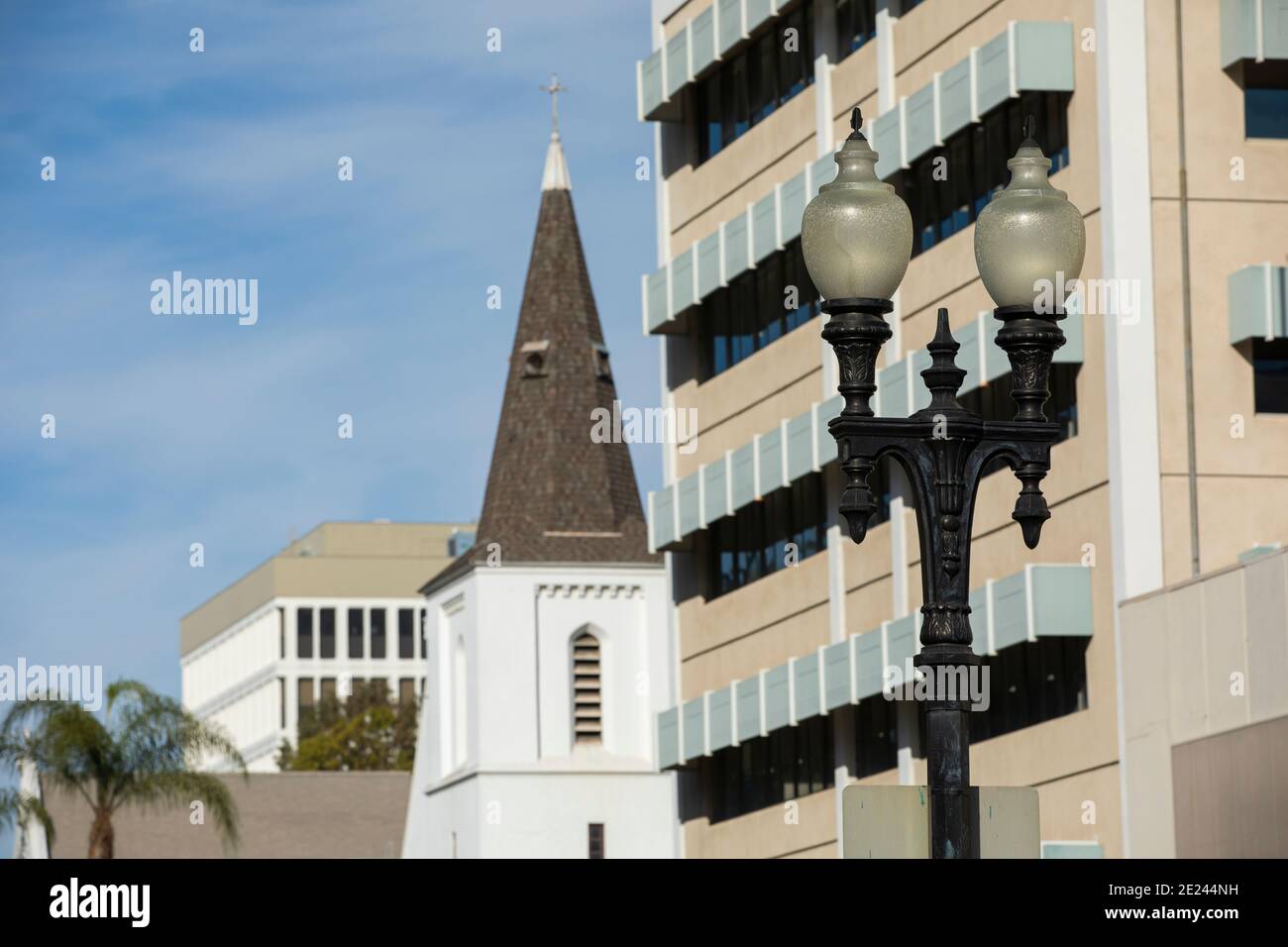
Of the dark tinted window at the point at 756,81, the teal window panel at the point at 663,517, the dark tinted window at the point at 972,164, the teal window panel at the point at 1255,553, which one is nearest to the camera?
the teal window panel at the point at 1255,553

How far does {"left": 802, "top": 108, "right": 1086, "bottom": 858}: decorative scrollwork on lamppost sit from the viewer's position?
1290cm

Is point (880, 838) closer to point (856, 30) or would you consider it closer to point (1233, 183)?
point (1233, 183)

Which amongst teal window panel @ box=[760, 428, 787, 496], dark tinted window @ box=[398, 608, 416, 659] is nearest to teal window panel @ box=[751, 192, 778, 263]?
teal window panel @ box=[760, 428, 787, 496]

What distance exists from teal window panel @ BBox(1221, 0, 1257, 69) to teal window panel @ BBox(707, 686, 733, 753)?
16879 millimetres

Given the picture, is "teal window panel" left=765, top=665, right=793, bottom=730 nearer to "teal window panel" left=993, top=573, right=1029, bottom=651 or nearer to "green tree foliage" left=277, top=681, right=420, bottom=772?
"teal window panel" left=993, top=573, right=1029, bottom=651

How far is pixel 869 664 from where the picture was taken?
145 feet

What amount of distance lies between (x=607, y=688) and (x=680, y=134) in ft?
109

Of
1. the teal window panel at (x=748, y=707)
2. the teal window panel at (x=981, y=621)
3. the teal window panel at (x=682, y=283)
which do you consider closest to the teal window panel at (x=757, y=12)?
the teal window panel at (x=682, y=283)

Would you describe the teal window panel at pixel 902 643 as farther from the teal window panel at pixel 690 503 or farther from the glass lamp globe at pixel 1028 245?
the glass lamp globe at pixel 1028 245

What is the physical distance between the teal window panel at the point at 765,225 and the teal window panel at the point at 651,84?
5.30m

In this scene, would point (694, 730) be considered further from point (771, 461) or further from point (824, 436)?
point (824, 436)

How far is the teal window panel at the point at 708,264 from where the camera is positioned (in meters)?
50.8

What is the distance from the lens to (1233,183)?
3841cm
